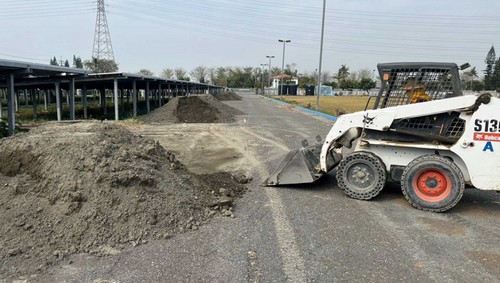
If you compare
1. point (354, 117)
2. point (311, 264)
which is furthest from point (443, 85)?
point (311, 264)

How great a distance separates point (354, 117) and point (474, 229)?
2.56 metres

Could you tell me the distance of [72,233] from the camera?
4.73 meters

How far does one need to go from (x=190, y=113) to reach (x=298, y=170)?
17196 millimetres

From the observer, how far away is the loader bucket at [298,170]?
7.26m

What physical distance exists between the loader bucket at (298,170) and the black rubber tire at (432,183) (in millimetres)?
1665

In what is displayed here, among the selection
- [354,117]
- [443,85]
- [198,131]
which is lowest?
[198,131]

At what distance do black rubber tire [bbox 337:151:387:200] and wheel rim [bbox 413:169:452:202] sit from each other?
1.86ft

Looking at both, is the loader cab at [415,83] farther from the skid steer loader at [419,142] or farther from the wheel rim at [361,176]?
the wheel rim at [361,176]

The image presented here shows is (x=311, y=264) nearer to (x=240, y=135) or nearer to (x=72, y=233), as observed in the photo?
(x=72, y=233)

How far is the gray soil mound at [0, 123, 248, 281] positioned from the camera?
4.55 metres

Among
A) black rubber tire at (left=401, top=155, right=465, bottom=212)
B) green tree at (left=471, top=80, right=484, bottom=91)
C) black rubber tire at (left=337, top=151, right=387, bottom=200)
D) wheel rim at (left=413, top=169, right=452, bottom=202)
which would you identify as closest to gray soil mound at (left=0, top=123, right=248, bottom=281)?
black rubber tire at (left=337, top=151, right=387, bottom=200)

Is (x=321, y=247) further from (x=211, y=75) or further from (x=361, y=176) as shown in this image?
(x=211, y=75)

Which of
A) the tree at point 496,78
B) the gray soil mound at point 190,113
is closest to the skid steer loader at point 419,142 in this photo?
the gray soil mound at point 190,113

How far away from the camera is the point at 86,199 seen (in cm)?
529
